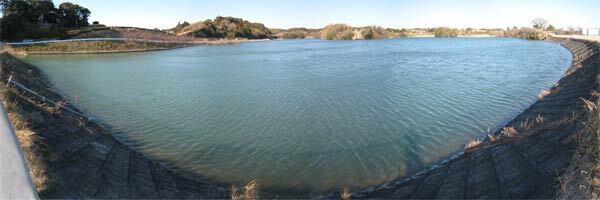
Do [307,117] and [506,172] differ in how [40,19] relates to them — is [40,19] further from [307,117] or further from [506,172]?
[506,172]

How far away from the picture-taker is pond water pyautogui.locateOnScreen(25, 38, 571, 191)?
1123cm

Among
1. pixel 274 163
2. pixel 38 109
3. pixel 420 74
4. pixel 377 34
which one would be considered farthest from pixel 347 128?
pixel 377 34

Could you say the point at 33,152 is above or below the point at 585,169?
above

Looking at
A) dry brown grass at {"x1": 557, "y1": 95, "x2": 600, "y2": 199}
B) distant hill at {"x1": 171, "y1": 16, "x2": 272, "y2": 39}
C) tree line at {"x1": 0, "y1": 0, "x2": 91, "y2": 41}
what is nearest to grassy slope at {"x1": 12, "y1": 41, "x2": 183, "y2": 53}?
tree line at {"x1": 0, "y1": 0, "x2": 91, "y2": 41}

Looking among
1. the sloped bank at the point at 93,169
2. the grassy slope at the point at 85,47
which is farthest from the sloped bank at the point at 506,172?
the grassy slope at the point at 85,47

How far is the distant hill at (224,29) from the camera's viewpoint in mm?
122581

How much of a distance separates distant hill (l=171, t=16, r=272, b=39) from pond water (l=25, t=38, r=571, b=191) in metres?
94.7

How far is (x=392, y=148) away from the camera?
1248 cm

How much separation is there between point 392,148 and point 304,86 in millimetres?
13187

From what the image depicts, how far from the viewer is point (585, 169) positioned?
5.82m

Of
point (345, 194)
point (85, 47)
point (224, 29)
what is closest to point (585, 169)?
point (345, 194)

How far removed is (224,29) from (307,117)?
124 m

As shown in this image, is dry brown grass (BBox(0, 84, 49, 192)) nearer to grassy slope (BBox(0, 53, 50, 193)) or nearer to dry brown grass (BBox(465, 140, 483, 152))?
grassy slope (BBox(0, 53, 50, 193))

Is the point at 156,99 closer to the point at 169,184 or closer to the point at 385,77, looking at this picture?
the point at 169,184
